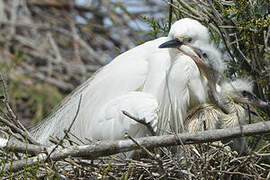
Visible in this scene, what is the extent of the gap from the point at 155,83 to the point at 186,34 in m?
0.27

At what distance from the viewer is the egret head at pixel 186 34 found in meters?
2.26

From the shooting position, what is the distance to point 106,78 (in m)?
2.65

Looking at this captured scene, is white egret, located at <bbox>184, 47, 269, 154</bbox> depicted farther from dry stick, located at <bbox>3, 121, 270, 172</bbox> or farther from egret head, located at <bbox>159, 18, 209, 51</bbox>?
dry stick, located at <bbox>3, 121, 270, 172</bbox>

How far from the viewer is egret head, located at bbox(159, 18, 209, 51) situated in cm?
226

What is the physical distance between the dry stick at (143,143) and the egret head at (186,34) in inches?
19.8

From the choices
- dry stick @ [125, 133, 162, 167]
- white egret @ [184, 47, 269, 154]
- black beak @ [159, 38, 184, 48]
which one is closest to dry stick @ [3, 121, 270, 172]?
dry stick @ [125, 133, 162, 167]

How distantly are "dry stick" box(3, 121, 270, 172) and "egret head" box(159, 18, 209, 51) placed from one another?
19.8 inches

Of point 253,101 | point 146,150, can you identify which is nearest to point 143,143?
point 146,150

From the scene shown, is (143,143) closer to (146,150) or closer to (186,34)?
(146,150)

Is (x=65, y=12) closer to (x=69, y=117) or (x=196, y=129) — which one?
(x=69, y=117)

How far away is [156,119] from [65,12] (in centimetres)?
273

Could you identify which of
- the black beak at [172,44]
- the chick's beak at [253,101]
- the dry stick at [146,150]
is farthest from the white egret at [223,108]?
the dry stick at [146,150]

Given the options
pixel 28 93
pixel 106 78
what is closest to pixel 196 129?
pixel 106 78

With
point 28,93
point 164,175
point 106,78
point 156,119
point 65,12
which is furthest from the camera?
point 65,12
